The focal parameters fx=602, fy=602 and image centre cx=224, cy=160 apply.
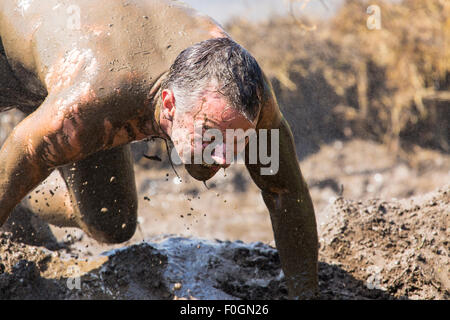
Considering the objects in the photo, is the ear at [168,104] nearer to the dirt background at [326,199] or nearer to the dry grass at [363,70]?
the dirt background at [326,199]

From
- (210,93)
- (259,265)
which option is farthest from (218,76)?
(259,265)

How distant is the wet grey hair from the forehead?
2 centimetres

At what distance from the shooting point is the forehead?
76.3 inches

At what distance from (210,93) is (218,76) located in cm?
6

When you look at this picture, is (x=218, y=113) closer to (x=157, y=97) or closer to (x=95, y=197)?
(x=157, y=97)

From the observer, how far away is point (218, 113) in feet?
6.36

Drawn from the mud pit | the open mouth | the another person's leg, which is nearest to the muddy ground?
the mud pit

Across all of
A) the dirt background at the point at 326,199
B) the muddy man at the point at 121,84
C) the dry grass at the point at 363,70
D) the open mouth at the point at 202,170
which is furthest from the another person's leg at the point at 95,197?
the dry grass at the point at 363,70

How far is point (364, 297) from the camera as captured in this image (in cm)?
306

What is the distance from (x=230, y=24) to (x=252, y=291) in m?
5.54

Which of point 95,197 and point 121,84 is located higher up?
point 121,84

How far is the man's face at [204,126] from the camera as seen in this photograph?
6.38 feet

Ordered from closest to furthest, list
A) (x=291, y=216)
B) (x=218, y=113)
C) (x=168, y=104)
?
(x=218, y=113)
(x=168, y=104)
(x=291, y=216)

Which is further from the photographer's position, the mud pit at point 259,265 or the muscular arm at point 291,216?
the mud pit at point 259,265
